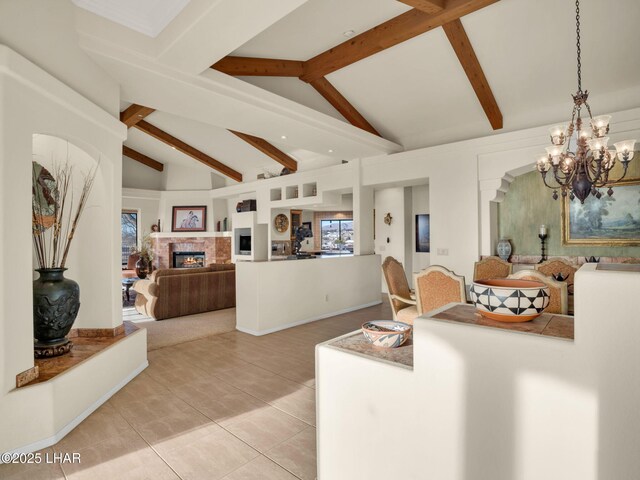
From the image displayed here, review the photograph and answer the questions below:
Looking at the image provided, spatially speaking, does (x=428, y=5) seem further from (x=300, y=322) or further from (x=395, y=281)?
(x=300, y=322)

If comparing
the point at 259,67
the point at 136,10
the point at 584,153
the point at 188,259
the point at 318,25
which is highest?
the point at 318,25

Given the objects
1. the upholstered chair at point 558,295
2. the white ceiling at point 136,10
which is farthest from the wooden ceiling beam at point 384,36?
the upholstered chair at point 558,295

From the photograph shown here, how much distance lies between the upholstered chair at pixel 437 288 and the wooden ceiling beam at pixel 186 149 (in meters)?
7.26

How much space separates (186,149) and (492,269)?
7.55 m

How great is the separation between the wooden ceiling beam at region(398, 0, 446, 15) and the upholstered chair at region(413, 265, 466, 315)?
95.9 inches

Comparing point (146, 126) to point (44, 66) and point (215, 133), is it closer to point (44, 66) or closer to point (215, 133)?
point (215, 133)

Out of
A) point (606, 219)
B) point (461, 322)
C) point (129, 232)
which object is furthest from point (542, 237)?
point (129, 232)

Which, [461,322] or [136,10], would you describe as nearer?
[461,322]

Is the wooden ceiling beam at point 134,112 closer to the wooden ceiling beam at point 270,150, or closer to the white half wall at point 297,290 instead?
→ the wooden ceiling beam at point 270,150

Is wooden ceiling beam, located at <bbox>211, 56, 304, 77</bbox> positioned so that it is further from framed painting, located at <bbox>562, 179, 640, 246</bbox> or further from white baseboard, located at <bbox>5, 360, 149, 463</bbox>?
framed painting, located at <bbox>562, 179, 640, 246</bbox>

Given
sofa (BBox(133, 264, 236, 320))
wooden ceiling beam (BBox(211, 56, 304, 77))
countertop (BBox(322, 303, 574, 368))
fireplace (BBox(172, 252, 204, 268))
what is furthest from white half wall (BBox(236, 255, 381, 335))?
fireplace (BBox(172, 252, 204, 268))

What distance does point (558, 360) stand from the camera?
0.97 m

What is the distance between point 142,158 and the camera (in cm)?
1012

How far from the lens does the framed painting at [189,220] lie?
10.3m
